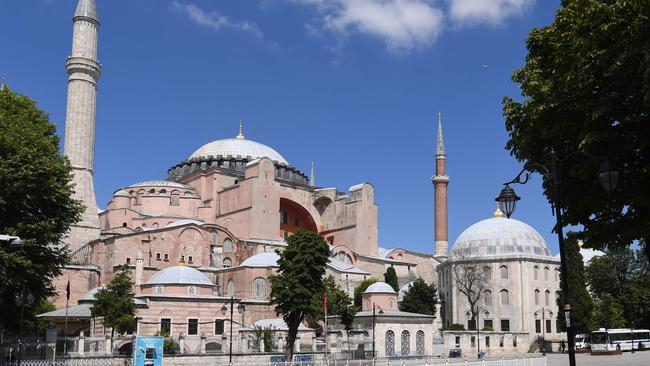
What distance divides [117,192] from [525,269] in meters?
29.7

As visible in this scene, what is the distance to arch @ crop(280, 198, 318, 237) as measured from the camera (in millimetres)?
56766

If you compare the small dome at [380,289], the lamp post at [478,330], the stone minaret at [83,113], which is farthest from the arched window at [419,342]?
the stone minaret at [83,113]

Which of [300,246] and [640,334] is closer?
[300,246]

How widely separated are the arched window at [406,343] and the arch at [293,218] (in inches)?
902

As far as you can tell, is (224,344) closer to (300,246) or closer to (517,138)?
(300,246)

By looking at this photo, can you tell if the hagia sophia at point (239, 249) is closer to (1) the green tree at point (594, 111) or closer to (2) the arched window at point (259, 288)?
(2) the arched window at point (259, 288)

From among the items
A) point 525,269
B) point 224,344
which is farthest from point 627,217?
point 525,269

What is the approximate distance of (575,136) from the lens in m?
13.4

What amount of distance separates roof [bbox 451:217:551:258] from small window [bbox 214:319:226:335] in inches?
794

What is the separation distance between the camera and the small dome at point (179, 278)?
3556 centimetres

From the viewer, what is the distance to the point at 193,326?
35.0 metres

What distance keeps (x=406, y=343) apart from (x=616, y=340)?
41.6ft

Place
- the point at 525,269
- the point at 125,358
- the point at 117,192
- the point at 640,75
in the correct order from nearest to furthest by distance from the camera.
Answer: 1. the point at 640,75
2. the point at 125,358
3. the point at 525,269
4. the point at 117,192

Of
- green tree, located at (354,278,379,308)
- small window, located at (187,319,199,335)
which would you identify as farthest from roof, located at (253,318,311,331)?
green tree, located at (354,278,379,308)
